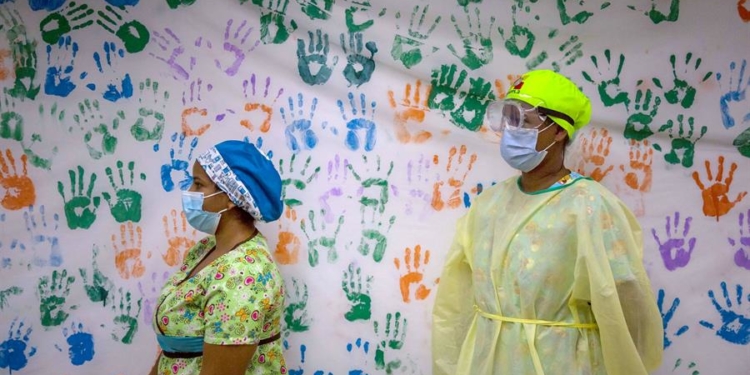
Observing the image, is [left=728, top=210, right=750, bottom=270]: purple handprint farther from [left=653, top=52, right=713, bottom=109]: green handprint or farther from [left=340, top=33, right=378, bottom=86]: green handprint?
[left=340, top=33, right=378, bottom=86]: green handprint

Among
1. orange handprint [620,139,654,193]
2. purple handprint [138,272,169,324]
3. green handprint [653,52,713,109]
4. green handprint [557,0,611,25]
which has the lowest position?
purple handprint [138,272,169,324]

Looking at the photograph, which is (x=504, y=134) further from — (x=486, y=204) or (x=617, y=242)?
(x=617, y=242)

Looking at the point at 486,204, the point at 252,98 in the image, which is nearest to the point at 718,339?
the point at 486,204

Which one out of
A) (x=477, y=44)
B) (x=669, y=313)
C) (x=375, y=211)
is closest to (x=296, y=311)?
(x=375, y=211)

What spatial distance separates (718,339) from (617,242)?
75 centimetres

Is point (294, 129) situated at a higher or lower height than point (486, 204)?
higher

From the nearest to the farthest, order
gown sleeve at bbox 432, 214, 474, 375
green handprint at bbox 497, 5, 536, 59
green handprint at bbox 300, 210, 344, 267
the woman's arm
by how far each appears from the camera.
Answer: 1. the woman's arm
2. gown sleeve at bbox 432, 214, 474, 375
3. green handprint at bbox 497, 5, 536, 59
4. green handprint at bbox 300, 210, 344, 267

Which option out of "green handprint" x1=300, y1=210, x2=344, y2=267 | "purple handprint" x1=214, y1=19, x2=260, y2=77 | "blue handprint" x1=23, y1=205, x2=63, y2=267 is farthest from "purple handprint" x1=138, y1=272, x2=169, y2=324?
"purple handprint" x1=214, y1=19, x2=260, y2=77

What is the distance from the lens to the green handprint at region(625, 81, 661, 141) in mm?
2779

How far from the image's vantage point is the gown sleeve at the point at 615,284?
2262 mm

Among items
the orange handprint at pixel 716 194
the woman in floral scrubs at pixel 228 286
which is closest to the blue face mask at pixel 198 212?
the woman in floral scrubs at pixel 228 286

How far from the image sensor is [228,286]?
7.59 feet

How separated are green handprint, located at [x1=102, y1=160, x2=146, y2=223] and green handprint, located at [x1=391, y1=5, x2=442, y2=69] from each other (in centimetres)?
101

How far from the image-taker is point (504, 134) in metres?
2.45
